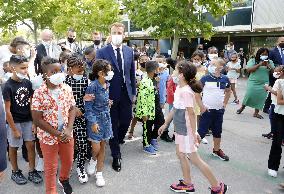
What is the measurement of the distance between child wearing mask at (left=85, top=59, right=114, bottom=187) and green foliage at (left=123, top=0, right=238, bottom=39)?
9286mm

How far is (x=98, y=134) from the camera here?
4121 millimetres

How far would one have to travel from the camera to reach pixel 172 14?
519 inches

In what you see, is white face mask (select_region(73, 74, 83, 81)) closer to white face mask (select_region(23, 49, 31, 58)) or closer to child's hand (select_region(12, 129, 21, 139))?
child's hand (select_region(12, 129, 21, 139))

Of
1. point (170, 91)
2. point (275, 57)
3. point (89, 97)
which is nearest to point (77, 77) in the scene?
point (89, 97)

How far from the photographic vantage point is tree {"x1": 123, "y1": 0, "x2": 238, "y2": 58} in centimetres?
1302

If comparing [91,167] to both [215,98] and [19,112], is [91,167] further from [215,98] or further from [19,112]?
[215,98]

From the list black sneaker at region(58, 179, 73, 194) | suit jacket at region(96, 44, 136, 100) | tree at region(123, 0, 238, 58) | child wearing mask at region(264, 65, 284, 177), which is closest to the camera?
black sneaker at region(58, 179, 73, 194)

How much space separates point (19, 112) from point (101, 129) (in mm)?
1107

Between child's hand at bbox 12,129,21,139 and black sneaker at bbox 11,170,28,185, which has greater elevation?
child's hand at bbox 12,129,21,139

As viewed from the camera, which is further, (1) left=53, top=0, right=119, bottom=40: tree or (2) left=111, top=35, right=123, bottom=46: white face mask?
(1) left=53, top=0, right=119, bottom=40: tree

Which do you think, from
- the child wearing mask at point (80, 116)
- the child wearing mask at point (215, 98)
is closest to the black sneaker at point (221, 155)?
the child wearing mask at point (215, 98)

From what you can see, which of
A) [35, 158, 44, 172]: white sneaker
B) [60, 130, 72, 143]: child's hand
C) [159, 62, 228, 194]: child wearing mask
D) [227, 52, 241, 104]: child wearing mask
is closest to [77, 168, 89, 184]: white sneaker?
[35, 158, 44, 172]: white sneaker

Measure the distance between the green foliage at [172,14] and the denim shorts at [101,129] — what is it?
946 centimetres

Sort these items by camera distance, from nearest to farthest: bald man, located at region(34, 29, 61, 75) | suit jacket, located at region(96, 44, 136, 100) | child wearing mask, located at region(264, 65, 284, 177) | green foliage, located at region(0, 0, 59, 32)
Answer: child wearing mask, located at region(264, 65, 284, 177) < suit jacket, located at region(96, 44, 136, 100) < bald man, located at region(34, 29, 61, 75) < green foliage, located at region(0, 0, 59, 32)
